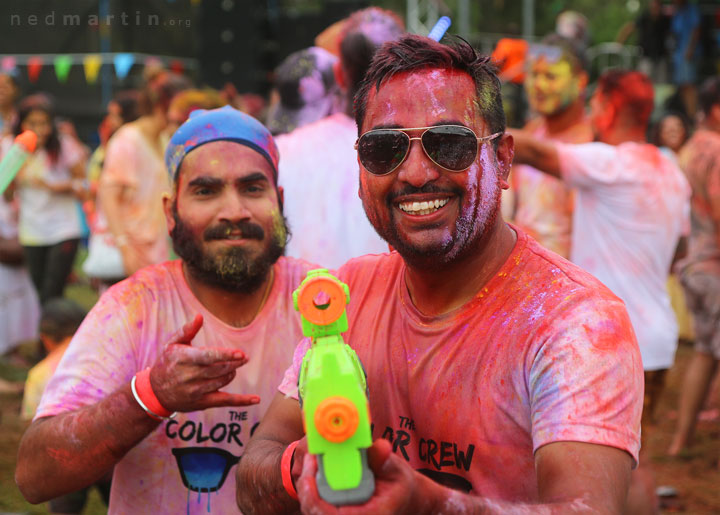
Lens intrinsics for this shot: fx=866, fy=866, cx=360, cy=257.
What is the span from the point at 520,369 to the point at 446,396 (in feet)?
0.60

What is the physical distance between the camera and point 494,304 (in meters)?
1.96

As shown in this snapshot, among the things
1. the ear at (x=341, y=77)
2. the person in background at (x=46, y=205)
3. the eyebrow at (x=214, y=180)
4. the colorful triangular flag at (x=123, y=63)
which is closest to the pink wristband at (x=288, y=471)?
the eyebrow at (x=214, y=180)

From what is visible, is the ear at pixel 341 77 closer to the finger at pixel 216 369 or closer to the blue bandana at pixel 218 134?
the blue bandana at pixel 218 134

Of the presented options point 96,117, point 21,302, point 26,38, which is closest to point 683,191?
point 21,302

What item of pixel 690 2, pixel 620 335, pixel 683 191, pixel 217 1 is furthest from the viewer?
pixel 690 2

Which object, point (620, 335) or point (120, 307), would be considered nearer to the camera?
point (620, 335)

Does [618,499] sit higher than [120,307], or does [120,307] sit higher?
[120,307]

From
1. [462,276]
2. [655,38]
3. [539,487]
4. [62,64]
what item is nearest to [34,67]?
[62,64]

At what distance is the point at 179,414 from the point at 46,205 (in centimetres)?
574

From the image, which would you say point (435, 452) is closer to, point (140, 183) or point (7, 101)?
point (140, 183)

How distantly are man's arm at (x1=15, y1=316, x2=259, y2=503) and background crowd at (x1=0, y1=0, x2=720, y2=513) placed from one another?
42.2 inches

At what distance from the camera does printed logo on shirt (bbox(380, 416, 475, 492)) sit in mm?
1903

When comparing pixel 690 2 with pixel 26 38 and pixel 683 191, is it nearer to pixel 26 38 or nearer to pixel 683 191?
pixel 683 191

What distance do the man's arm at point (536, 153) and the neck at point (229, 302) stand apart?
1.76m
